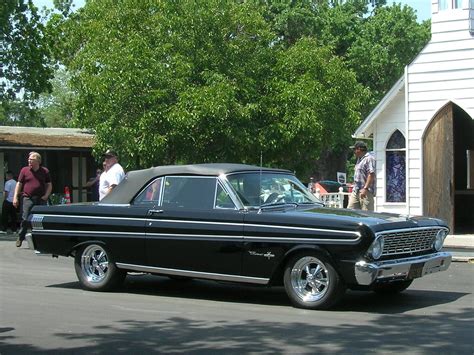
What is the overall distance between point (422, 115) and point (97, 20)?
475 inches

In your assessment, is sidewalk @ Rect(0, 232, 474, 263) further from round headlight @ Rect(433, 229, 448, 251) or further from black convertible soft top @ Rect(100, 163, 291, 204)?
black convertible soft top @ Rect(100, 163, 291, 204)

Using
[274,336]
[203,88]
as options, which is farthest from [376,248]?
[203,88]

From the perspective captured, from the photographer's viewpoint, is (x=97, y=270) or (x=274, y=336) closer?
(x=274, y=336)

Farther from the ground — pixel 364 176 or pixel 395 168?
pixel 395 168

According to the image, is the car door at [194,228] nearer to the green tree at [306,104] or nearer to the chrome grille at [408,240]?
the chrome grille at [408,240]

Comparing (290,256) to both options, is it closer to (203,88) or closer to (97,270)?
(97,270)

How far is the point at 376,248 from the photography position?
7.97 meters

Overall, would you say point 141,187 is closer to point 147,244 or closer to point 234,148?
point 147,244

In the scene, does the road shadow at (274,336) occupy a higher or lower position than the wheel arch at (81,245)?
lower

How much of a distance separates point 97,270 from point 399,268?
3.89m

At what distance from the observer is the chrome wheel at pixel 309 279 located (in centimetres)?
823

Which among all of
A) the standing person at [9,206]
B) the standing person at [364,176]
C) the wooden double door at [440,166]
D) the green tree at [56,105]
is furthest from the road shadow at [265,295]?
the green tree at [56,105]

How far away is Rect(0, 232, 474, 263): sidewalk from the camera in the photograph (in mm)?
13445

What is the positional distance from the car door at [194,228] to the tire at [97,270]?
65 centimetres
